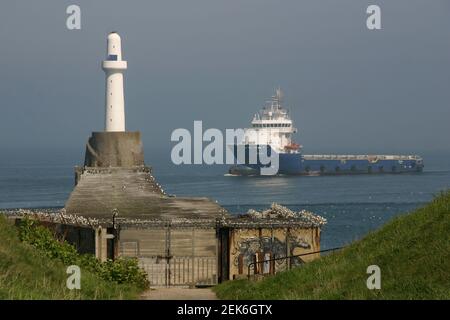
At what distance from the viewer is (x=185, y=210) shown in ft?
104

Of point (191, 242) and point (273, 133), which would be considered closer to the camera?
point (191, 242)

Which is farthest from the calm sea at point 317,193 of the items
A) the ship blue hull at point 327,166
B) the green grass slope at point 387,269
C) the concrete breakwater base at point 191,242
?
the green grass slope at point 387,269

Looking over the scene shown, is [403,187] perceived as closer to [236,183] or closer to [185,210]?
[236,183]

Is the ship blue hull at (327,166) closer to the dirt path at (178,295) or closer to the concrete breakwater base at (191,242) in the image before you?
the concrete breakwater base at (191,242)

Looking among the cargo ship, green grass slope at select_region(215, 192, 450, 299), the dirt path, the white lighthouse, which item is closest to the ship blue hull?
the cargo ship

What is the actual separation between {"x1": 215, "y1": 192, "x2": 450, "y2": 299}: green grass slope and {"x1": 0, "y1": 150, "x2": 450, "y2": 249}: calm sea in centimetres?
3139

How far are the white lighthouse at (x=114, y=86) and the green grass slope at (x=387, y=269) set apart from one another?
113 ft

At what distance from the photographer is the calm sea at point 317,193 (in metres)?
67.1

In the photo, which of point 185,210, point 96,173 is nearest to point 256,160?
point 96,173

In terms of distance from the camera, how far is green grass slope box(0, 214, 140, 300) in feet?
38.5

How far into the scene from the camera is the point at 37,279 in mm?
13062

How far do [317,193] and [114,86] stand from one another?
4905 centimetres

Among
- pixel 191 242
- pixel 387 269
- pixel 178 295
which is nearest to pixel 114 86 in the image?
pixel 191 242

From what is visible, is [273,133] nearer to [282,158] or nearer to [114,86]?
[282,158]
